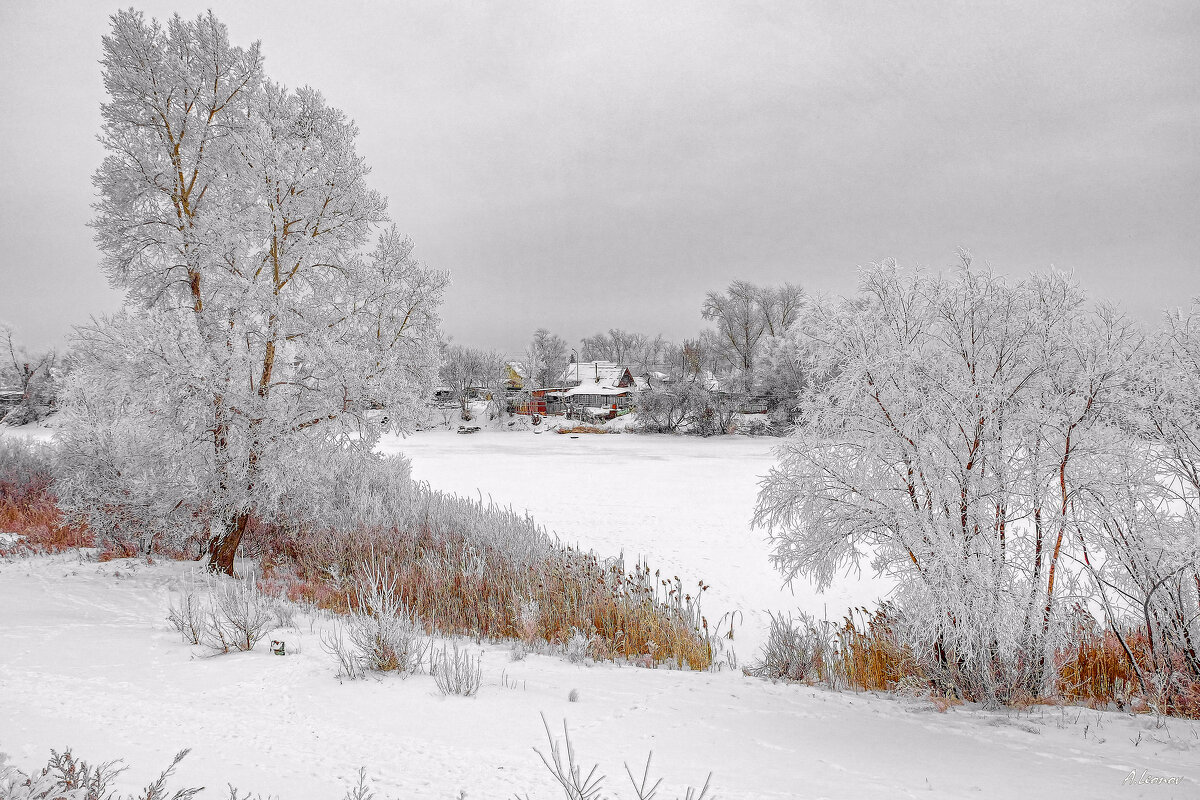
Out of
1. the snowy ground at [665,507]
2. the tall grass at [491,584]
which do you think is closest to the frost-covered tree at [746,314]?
the snowy ground at [665,507]

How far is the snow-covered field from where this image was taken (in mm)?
2248

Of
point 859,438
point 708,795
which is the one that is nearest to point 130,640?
point 708,795

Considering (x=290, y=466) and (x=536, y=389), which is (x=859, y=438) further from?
(x=536, y=389)

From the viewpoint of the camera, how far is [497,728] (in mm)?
2703

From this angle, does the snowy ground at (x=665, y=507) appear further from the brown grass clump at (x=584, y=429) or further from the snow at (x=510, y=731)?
the brown grass clump at (x=584, y=429)

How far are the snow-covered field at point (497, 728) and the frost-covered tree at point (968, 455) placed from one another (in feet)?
1.99

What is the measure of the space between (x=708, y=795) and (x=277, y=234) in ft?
22.2

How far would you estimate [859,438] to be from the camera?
3.72m

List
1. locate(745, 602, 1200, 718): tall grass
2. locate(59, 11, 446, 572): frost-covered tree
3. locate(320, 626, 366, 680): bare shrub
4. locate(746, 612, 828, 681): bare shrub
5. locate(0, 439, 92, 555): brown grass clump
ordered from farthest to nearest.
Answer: locate(0, 439, 92, 555): brown grass clump
locate(59, 11, 446, 572): frost-covered tree
locate(746, 612, 828, 681): bare shrub
locate(745, 602, 1200, 718): tall grass
locate(320, 626, 366, 680): bare shrub

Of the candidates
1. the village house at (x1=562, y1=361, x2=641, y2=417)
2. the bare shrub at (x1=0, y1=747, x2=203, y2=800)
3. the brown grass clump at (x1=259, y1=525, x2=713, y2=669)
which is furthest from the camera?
the village house at (x1=562, y1=361, x2=641, y2=417)

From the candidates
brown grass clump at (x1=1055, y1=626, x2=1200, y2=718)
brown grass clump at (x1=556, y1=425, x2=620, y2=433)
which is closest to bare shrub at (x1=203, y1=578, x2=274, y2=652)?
brown grass clump at (x1=1055, y1=626, x2=1200, y2=718)

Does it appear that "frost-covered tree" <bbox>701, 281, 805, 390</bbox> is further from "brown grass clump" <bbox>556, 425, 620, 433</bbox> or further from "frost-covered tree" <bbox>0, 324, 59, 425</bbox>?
"frost-covered tree" <bbox>0, 324, 59, 425</bbox>

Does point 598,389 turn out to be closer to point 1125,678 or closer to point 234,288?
point 234,288

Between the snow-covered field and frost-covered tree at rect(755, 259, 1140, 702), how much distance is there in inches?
23.9
